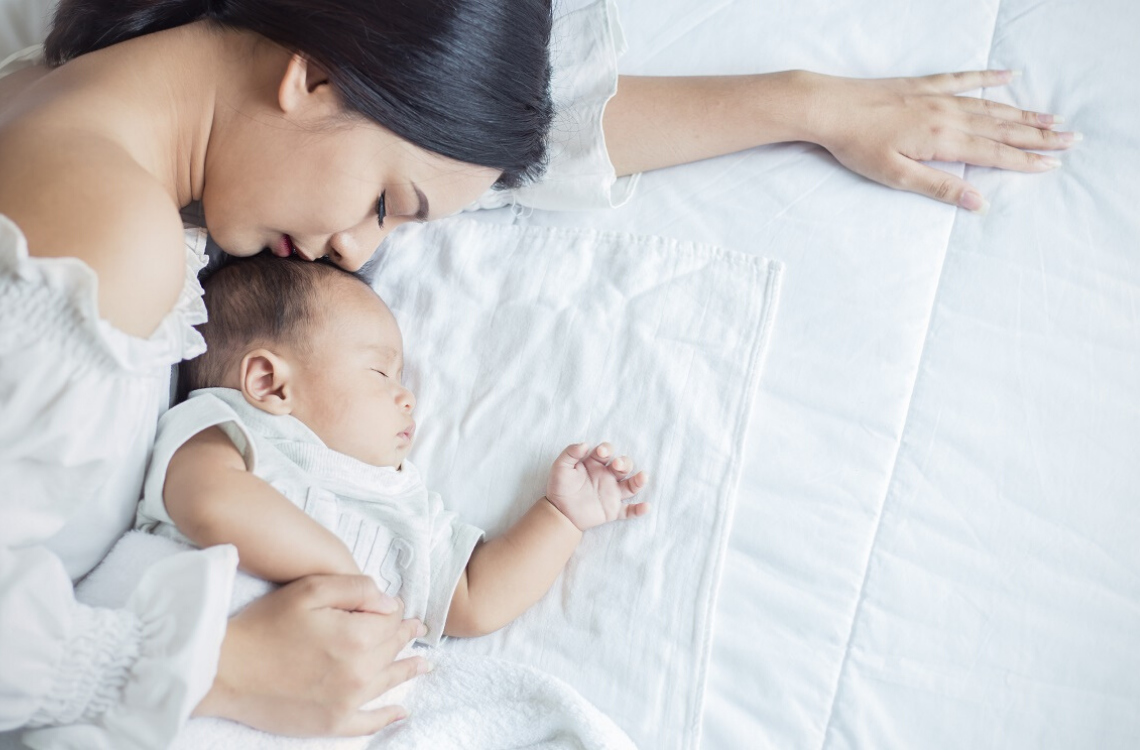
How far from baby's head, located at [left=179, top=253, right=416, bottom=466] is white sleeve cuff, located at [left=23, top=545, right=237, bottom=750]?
29 cm

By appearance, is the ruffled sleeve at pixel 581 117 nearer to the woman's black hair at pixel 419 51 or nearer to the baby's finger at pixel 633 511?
the woman's black hair at pixel 419 51

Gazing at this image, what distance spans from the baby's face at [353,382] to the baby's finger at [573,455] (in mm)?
196

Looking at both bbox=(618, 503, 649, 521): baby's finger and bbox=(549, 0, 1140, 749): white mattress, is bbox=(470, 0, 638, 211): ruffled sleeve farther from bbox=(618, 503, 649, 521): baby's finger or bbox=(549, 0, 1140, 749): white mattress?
bbox=(618, 503, 649, 521): baby's finger

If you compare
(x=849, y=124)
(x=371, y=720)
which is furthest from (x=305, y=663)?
(x=849, y=124)

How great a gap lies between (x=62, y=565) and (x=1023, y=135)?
1191mm

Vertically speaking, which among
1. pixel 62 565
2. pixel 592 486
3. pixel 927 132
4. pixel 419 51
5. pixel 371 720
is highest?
pixel 927 132

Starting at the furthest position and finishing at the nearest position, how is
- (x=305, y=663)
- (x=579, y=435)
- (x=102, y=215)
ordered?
(x=579, y=435) → (x=305, y=663) → (x=102, y=215)

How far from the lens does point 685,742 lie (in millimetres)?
1010

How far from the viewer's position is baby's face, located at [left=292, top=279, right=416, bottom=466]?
109 centimetres

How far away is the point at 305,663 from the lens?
90cm

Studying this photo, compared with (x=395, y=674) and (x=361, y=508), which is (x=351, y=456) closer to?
(x=361, y=508)

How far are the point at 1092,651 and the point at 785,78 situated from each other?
79 centimetres

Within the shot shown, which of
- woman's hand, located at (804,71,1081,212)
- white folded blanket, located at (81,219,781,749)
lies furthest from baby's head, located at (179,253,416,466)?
woman's hand, located at (804,71,1081,212)

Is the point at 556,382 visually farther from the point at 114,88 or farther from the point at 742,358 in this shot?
the point at 114,88
